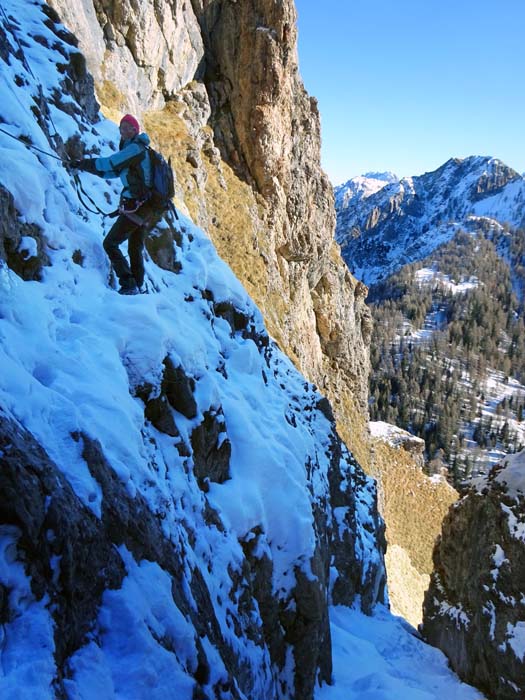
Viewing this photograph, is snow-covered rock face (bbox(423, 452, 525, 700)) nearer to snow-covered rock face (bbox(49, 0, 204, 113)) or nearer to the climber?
the climber

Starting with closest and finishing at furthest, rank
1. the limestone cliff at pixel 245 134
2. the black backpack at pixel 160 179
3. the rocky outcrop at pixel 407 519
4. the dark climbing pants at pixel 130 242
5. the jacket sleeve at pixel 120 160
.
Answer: the jacket sleeve at pixel 120 160, the black backpack at pixel 160 179, the dark climbing pants at pixel 130 242, the limestone cliff at pixel 245 134, the rocky outcrop at pixel 407 519

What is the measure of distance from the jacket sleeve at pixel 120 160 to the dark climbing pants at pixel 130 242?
59 cm

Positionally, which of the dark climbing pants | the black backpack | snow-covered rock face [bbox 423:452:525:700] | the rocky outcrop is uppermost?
the black backpack

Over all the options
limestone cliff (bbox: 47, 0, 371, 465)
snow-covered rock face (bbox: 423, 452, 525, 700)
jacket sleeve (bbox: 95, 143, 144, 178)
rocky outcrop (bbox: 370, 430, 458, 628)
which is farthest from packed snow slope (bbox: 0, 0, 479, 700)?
rocky outcrop (bbox: 370, 430, 458, 628)

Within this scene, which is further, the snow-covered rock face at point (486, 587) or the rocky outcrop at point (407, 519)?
the rocky outcrop at point (407, 519)

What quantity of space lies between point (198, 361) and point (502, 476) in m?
13.1

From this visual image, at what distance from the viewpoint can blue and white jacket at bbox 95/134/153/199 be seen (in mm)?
6480

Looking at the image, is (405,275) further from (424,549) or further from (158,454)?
(158,454)

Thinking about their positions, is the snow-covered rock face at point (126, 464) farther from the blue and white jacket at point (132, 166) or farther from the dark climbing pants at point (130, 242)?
the blue and white jacket at point (132, 166)

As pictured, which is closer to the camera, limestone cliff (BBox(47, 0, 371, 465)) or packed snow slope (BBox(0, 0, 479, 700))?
packed snow slope (BBox(0, 0, 479, 700))

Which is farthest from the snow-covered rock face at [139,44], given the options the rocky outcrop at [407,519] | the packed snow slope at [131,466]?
the rocky outcrop at [407,519]

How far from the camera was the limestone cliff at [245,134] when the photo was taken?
869 inches

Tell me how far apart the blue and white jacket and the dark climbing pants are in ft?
0.82

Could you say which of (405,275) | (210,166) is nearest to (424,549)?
(210,166)
